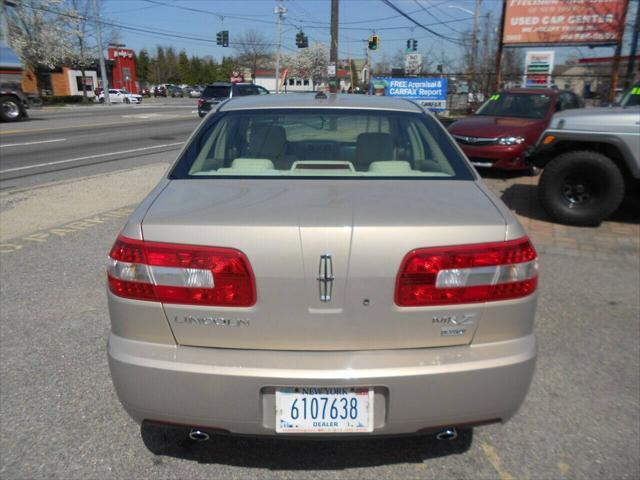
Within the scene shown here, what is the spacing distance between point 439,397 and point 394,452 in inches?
27.4

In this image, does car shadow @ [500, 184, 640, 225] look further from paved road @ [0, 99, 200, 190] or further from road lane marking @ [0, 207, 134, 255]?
paved road @ [0, 99, 200, 190]

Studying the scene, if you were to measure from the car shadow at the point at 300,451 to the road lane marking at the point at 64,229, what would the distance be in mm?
3869

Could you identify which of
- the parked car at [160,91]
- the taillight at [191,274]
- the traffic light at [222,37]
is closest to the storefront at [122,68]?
the parked car at [160,91]

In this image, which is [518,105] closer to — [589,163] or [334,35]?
[589,163]

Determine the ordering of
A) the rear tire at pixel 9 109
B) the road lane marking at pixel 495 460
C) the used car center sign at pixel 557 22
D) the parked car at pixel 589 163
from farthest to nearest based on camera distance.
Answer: the rear tire at pixel 9 109 < the used car center sign at pixel 557 22 < the parked car at pixel 589 163 < the road lane marking at pixel 495 460

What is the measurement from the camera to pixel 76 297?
4211 mm

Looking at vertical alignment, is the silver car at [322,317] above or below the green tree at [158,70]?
below

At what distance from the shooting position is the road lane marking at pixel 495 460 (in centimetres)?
235

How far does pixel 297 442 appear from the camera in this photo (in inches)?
100

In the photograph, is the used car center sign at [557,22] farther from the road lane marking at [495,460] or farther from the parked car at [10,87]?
the parked car at [10,87]

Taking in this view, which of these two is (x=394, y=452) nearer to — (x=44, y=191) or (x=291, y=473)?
(x=291, y=473)

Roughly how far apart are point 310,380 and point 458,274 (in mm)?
675

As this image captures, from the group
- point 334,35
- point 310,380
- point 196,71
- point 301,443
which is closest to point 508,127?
point 301,443

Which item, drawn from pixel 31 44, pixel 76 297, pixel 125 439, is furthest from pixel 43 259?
pixel 31 44
